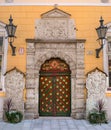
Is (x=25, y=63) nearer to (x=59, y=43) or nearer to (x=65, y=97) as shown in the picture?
(x=59, y=43)

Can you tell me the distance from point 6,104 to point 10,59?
171 cm

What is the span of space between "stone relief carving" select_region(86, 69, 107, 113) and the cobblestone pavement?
0.74 metres

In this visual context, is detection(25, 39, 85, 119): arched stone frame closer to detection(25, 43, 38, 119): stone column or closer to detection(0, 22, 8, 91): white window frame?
detection(25, 43, 38, 119): stone column

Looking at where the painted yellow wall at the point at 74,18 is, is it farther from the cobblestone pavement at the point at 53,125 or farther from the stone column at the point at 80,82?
the cobblestone pavement at the point at 53,125

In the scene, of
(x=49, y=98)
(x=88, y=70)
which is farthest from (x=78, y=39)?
(x=49, y=98)

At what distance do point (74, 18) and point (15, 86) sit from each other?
351cm

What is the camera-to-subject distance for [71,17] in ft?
26.9

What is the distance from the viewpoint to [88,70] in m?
7.95

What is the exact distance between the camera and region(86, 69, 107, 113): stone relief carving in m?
7.62

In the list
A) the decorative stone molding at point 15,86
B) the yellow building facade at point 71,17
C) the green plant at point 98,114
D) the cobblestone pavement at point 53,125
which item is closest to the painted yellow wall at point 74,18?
the yellow building facade at point 71,17

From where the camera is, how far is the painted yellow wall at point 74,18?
314 inches

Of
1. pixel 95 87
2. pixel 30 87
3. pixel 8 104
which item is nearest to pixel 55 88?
pixel 30 87

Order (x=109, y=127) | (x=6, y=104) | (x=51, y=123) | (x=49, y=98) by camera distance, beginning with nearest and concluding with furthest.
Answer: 1. (x=109, y=127)
2. (x=51, y=123)
3. (x=6, y=104)
4. (x=49, y=98)

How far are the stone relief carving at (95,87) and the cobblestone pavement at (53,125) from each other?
74 cm
